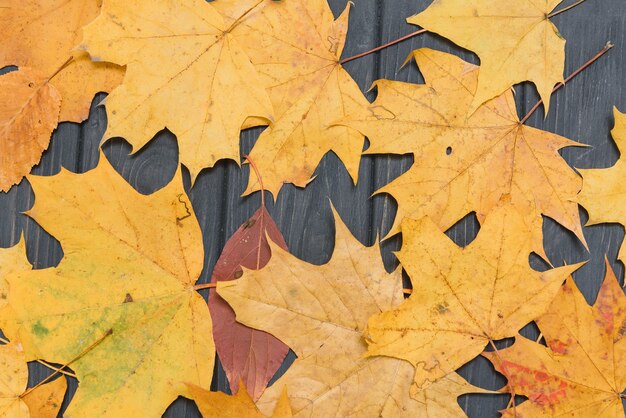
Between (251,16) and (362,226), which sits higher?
(251,16)

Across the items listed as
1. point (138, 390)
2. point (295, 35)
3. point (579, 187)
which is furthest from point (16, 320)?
point (579, 187)

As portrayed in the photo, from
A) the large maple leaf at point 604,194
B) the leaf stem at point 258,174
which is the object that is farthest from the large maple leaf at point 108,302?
the large maple leaf at point 604,194

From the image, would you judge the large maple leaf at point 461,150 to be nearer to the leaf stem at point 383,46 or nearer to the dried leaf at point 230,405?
the leaf stem at point 383,46

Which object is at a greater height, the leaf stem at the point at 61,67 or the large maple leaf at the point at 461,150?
the leaf stem at the point at 61,67

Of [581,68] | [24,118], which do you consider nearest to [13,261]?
[24,118]

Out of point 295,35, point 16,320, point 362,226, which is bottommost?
point 16,320

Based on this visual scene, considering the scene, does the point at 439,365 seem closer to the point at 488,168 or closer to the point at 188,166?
the point at 488,168

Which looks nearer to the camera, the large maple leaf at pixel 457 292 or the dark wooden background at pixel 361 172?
the large maple leaf at pixel 457 292

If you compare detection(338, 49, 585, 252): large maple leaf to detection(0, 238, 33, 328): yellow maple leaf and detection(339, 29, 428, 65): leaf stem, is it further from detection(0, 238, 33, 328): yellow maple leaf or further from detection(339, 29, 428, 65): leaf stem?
detection(0, 238, 33, 328): yellow maple leaf
